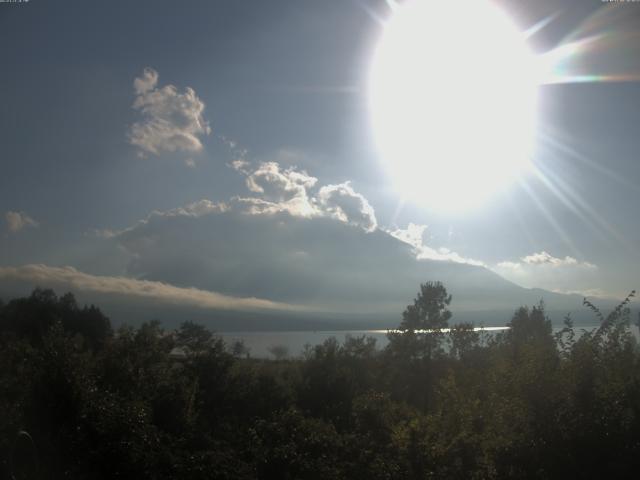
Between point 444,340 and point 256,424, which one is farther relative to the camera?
point 444,340

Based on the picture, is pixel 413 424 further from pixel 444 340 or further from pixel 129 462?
pixel 444 340

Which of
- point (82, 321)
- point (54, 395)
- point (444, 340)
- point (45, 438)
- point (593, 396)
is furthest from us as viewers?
point (82, 321)

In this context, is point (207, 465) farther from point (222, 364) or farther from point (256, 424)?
point (222, 364)

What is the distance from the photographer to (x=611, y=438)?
32.8 feet

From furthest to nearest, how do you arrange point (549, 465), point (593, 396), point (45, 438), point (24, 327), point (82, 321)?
1. point (82, 321)
2. point (24, 327)
3. point (45, 438)
4. point (593, 396)
5. point (549, 465)

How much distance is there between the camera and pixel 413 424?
10695 millimetres

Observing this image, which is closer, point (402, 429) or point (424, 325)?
point (402, 429)

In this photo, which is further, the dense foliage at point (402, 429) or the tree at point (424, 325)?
the tree at point (424, 325)

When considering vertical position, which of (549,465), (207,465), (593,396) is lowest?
(207,465)

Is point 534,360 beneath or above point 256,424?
above

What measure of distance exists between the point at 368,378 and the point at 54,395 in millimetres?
21664

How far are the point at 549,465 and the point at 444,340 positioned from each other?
71.5ft

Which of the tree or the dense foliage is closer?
the dense foliage

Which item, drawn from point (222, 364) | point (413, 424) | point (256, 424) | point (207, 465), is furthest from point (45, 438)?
point (222, 364)
